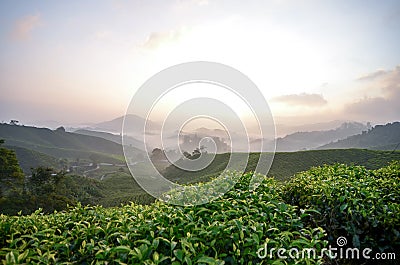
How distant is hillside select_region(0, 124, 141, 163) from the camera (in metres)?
28.2

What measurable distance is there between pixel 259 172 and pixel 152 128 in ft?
4.35

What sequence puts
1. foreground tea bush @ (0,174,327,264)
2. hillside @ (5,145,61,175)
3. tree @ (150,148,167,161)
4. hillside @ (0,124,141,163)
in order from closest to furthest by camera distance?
foreground tea bush @ (0,174,327,264)
tree @ (150,148,167,161)
hillside @ (5,145,61,175)
hillside @ (0,124,141,163)

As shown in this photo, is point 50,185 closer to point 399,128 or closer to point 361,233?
point 361,233

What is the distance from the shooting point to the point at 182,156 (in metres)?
3.50

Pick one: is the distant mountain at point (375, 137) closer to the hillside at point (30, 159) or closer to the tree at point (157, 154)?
the tree at point (157, 154)

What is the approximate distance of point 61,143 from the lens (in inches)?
1299

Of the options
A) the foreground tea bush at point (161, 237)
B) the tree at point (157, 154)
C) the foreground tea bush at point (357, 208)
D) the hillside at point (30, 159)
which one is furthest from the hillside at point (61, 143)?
the foreground tea bush at point (161, 237)

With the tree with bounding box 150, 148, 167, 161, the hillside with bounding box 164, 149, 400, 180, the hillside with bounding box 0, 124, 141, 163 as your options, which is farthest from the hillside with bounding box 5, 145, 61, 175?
the tree with bounding box 150, 148, 167, 161

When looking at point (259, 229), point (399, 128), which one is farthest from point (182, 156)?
point (399, 128)

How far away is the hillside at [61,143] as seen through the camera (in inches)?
1109

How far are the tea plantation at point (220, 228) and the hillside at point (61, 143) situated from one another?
24.5 m

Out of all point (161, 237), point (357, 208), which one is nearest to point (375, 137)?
point (357, 208)

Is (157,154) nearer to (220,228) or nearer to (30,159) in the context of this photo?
(220,228)

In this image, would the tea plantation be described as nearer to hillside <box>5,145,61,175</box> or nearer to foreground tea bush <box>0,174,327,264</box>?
foreground tea bush <box>0,174,327,264</box>
